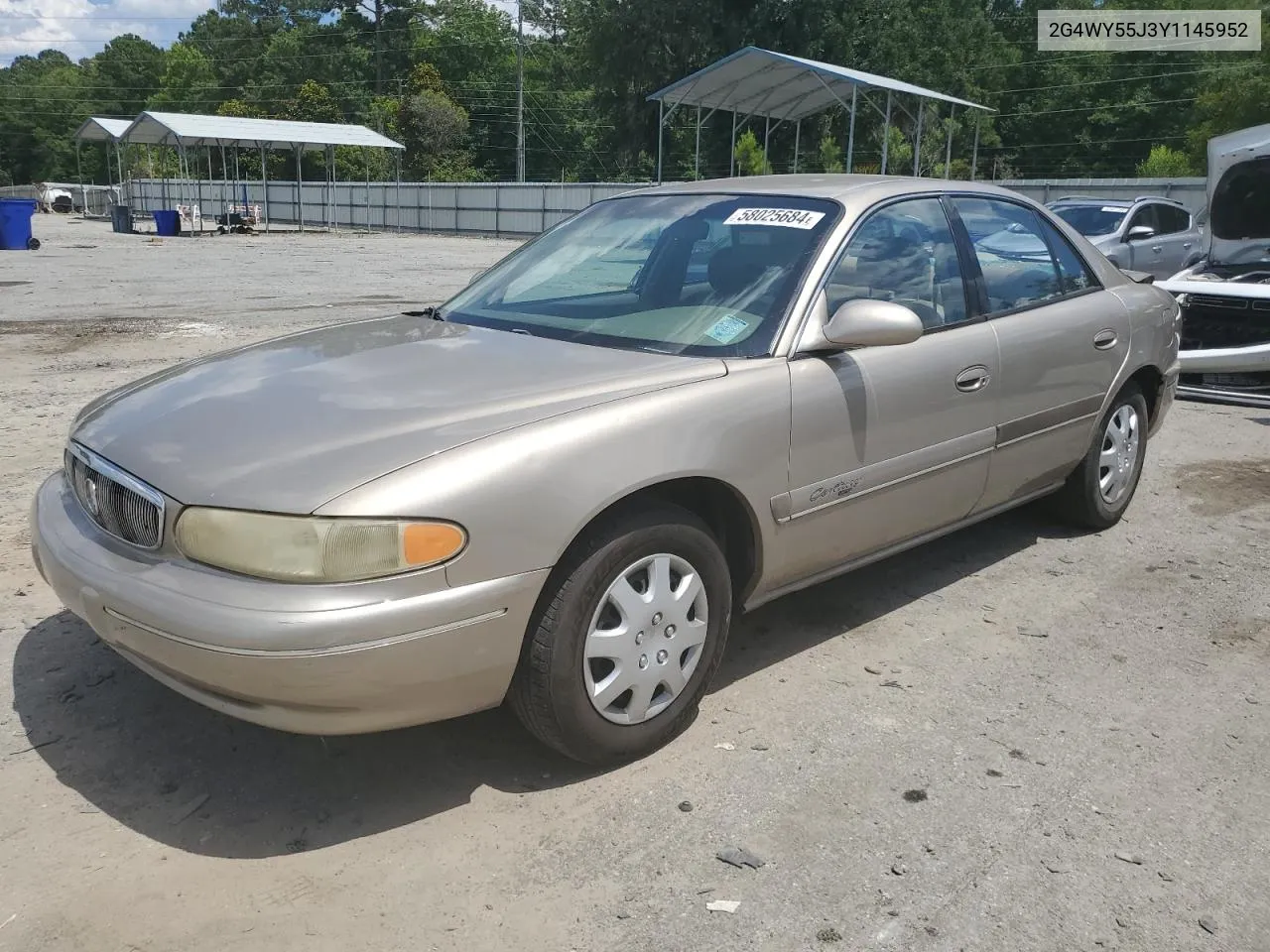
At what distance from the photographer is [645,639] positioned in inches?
117

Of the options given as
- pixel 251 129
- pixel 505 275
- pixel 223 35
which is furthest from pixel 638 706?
pixel 223 35

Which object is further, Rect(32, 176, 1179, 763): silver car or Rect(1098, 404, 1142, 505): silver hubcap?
Rect(1098, 404, 1142, 505): silver hubcap

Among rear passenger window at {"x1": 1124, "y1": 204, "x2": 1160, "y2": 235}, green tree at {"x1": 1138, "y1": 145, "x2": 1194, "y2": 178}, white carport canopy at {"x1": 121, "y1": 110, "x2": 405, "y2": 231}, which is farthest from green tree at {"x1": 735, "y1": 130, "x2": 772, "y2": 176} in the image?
rear passenger window at {"x1": 1124, "y1": 204, "x2": 1160, "y2": 235}

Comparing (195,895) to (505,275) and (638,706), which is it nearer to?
(638,706)

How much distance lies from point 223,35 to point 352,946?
338ft

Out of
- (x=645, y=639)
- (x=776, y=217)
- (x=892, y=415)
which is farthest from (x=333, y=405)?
(x=892, y=415)

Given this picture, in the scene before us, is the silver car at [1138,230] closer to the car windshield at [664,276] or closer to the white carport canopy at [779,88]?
the white carport canopy at [779,88]

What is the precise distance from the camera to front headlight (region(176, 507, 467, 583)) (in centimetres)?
243

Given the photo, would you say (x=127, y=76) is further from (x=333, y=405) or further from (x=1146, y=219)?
(x=333, y=405)

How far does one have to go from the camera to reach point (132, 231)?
123 ft

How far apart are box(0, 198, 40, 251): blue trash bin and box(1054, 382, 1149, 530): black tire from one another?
84.1ft

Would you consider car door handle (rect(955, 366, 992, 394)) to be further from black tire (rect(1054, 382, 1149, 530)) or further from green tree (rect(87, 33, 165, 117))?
green tree (rect(87, 33, 165, 117))

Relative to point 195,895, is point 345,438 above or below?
above

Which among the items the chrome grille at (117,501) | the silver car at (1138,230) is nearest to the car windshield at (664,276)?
the chrome grille at (117,501)
